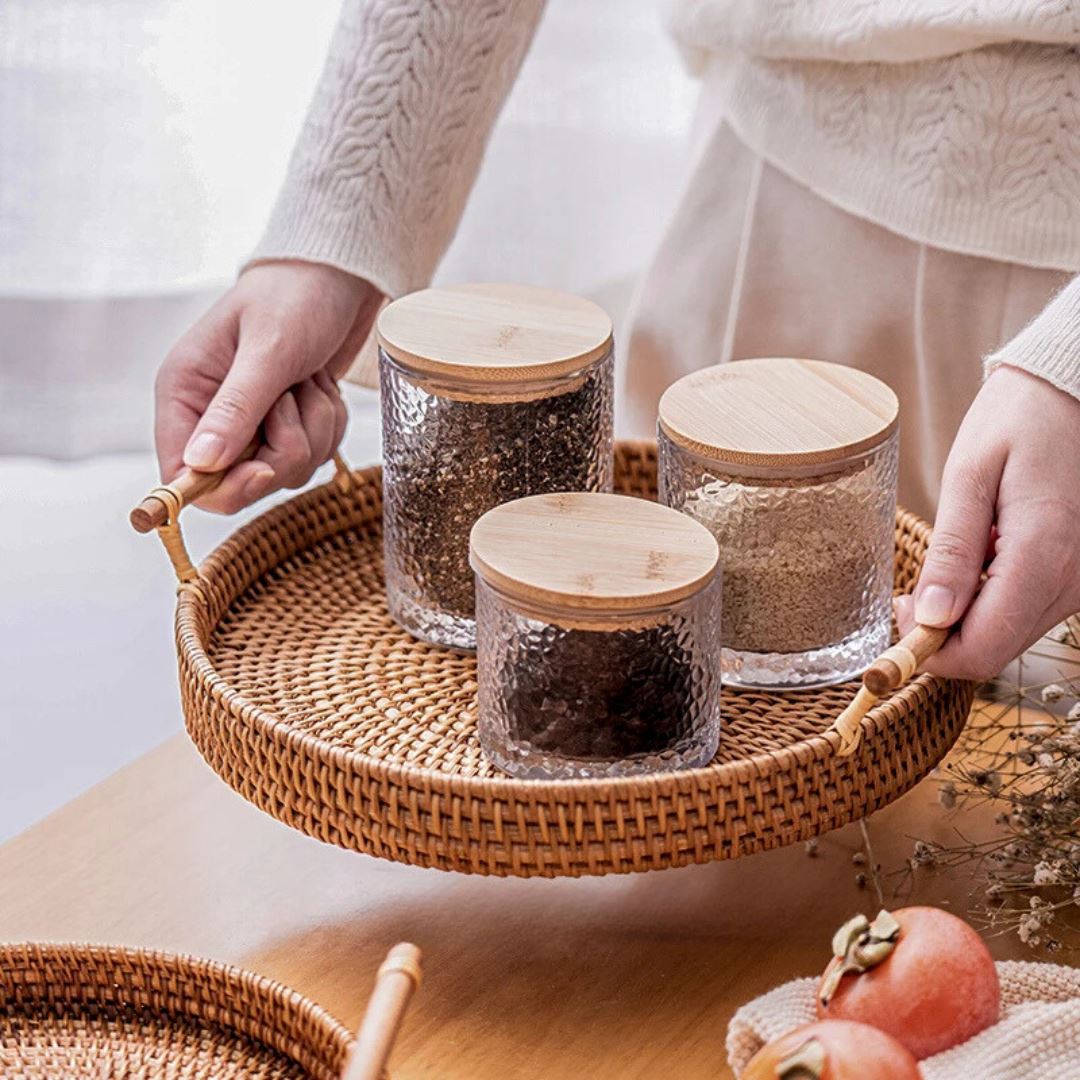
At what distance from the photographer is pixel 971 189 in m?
0.97

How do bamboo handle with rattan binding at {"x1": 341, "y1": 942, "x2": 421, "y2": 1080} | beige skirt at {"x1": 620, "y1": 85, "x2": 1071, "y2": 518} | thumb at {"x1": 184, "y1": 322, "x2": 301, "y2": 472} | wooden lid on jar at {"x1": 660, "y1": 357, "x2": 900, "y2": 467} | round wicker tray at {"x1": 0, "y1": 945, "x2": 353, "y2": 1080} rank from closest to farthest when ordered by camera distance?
bamboo handle with rattan binding at {"x1": 341, "y1": 942, "x2": 421, "y2": 1080} < round wicker tray at {"x1": 0, "y1": 945, "x2": 353, "y2": 1080} < wooden lid on jar at {"x1": 660, "y1": 357, "x2": 900, "y2": 467} < thumb at {"x1": 184, "y1": 322, "x2": 301, "y2": 472} < beige skirt at {"x1": 620, "y1": 85, "x2": 1071, "y2": 518}

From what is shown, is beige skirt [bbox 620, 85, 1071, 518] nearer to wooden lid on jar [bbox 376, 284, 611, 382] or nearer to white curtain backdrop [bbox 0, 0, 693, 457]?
wooden lid on jar [bbox 376, 284, 611, 382]

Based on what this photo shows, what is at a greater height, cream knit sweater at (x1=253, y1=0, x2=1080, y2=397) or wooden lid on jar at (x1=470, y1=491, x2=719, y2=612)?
cream knit sweater at (x1=253, y1=0, x2=1080, y2=397)

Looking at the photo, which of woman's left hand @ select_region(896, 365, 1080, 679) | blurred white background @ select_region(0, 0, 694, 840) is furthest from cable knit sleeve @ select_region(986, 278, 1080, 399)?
blurred white background @ select_region(0, 0, 694, 840)

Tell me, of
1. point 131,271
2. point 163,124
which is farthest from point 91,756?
point 163,124

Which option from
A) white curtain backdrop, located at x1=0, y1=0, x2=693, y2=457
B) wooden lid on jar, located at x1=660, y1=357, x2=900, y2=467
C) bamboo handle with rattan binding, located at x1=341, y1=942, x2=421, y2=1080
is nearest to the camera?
bamboo handle with rattan binding, located at x1=341, y1=942, x2=421, y2=1080

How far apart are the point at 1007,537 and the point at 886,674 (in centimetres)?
9

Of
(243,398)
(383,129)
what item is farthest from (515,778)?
(383,129)

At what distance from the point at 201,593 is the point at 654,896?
289 millimetres

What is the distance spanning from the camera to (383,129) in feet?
3.24

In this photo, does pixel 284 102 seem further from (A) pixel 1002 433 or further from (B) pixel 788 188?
(A) pixel 1002 433

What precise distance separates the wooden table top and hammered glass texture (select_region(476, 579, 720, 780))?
0.30 feet

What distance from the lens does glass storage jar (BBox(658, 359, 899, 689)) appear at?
0.78 m

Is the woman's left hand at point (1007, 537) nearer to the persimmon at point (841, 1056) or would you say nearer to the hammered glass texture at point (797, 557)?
the hammered glass texture at point (797, 557)
